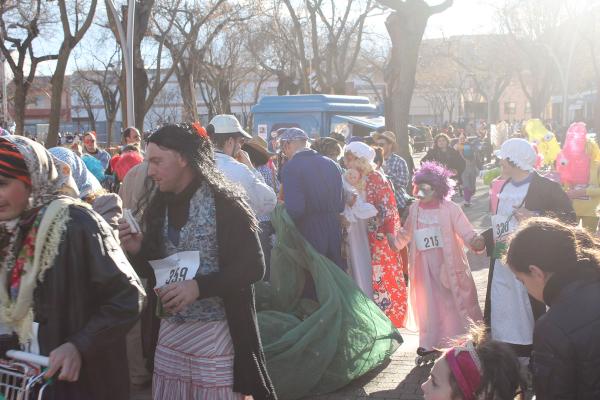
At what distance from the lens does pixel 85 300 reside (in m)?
2.71

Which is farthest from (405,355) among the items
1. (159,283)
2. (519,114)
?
(519,114)

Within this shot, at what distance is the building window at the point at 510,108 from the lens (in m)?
108

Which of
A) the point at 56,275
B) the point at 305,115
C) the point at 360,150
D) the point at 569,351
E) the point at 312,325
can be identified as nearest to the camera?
the point at 569,351

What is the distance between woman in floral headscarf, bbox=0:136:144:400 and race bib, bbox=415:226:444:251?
12.8ft

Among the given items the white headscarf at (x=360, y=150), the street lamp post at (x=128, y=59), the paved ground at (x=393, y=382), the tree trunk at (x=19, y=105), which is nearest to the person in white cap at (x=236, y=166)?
the paved ground at (x=393, y=382)

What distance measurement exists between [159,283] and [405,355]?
12.4ft

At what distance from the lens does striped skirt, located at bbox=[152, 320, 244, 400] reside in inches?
134

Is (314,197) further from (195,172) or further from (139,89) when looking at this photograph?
(139,89)

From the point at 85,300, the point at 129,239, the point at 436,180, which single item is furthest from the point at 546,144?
the point at 85,300

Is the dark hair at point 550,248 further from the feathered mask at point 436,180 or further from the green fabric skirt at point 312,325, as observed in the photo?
the feathered mask at point 436,180

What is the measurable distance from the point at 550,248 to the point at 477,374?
501 millimetres

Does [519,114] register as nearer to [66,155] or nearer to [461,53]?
[461,53]

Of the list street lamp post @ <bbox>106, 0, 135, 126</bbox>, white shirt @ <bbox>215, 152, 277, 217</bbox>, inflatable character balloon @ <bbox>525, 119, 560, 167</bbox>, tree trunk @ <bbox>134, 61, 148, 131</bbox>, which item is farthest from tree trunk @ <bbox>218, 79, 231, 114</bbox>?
white shirt @ <bbox>215, 152, 277, 217</bbox>

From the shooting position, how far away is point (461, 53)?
67438 mm
